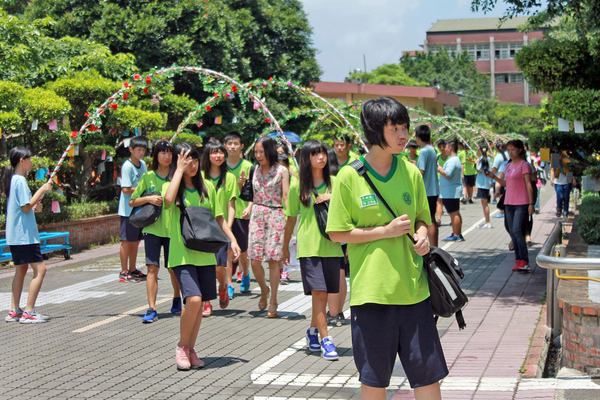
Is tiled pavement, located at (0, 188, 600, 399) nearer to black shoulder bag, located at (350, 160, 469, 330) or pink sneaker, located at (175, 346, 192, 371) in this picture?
pink sneaker, located at (175, 346, 192, 371)

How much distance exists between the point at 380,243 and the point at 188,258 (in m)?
2.42

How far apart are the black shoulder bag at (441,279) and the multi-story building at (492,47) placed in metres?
98.3

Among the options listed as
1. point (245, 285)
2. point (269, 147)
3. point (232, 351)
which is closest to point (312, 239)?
point (232, 351)

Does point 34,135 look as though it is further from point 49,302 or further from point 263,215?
point 263,215

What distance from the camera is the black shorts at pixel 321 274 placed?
5809mm


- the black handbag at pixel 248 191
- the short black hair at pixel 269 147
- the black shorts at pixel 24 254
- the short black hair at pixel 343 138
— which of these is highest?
the short black hair at pixel 343 138

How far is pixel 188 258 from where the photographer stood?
545cm

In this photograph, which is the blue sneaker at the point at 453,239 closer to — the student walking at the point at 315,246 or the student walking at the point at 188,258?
the student walking at the point at 315,246

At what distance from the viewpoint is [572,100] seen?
7.82m

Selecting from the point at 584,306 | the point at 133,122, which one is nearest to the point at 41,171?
the point at 133,122

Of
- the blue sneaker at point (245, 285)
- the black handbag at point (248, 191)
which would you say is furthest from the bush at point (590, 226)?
the black handbag at point (248, 191)

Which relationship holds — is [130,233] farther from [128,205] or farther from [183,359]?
[183,359]

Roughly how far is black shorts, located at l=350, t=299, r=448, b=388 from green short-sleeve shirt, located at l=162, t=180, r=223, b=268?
7.83ft

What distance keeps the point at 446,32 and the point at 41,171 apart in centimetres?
9702
